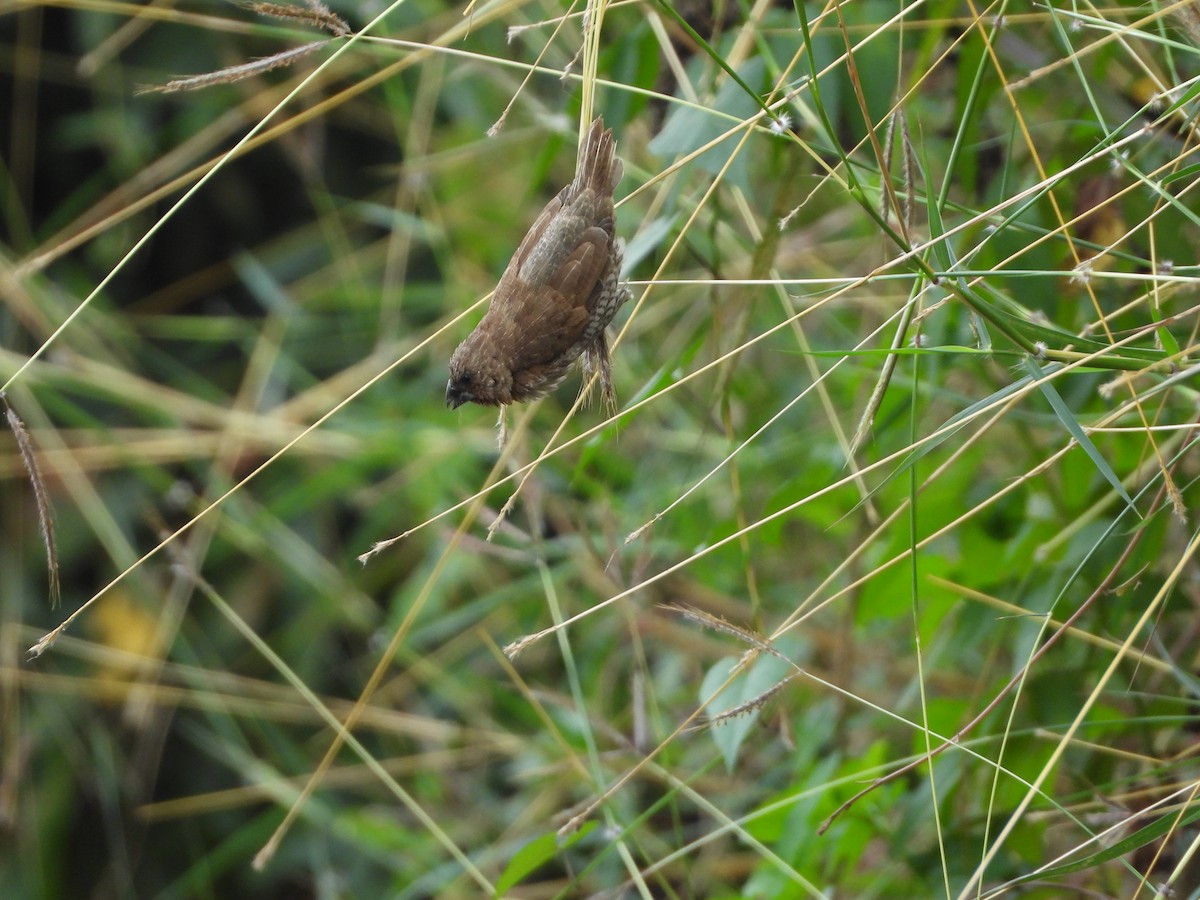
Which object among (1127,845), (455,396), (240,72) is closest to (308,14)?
(240,72)

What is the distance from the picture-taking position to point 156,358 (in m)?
3.21

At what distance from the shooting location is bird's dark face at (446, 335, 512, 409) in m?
1.55

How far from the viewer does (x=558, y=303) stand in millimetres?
1506

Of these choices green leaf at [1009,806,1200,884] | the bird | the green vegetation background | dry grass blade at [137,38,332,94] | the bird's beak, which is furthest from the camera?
the bird's beak

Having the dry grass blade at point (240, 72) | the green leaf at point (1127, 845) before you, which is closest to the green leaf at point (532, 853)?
the green leaf at point (1127, 845)

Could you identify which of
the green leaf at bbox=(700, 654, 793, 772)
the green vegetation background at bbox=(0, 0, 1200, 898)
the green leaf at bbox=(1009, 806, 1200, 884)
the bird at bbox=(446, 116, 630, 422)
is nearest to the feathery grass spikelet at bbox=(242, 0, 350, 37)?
the green vegetation background at bbox=(0, 0, 1200, 898)

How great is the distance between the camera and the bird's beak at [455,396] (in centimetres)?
163

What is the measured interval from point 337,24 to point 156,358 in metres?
2.20

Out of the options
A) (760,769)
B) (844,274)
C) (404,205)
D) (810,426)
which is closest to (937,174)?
(844,274)

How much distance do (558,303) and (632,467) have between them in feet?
3.92

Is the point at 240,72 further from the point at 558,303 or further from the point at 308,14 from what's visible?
the point at 558,303

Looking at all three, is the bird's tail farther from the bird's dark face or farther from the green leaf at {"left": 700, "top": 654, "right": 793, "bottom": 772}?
the green leaf at {"left": 700, "top": 654, "right": 793, "bottom": 772}

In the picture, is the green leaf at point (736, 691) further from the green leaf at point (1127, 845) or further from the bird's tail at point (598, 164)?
the bird's tail at point (598, 164)

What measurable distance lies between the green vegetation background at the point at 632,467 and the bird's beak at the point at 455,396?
89 mm
